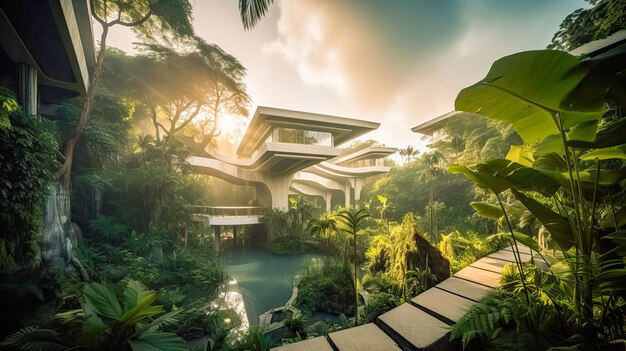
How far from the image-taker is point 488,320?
1862 mm

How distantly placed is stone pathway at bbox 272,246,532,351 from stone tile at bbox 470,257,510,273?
2.64 ft

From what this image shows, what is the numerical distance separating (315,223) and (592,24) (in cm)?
1020

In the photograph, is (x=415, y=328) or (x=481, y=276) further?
(x=481, y=276)

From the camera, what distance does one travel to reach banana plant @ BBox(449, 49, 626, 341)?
1487 millimetres

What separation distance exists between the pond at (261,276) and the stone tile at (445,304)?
5508 millimetres

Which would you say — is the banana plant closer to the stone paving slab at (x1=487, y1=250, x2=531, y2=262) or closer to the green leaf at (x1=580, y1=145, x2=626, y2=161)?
the green leaf at (x1=580, y1=145, x2=626, y2=161)

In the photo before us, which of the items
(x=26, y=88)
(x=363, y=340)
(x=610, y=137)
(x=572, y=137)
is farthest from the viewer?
(x=26, y=88)

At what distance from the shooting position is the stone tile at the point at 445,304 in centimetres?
240

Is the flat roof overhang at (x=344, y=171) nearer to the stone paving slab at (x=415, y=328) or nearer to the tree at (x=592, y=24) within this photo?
the tree at (x=592, y=24)

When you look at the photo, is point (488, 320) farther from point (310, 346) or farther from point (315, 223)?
point (315, 223)

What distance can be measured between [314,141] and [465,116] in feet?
42.9

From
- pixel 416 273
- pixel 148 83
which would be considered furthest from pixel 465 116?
pixel 148 83

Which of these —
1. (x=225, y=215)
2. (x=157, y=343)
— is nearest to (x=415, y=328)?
(x=157, y=343)

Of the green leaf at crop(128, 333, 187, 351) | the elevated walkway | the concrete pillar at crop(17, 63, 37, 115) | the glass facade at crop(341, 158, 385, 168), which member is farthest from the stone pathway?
the glass facade at crop(341, 158, 385, 168)
